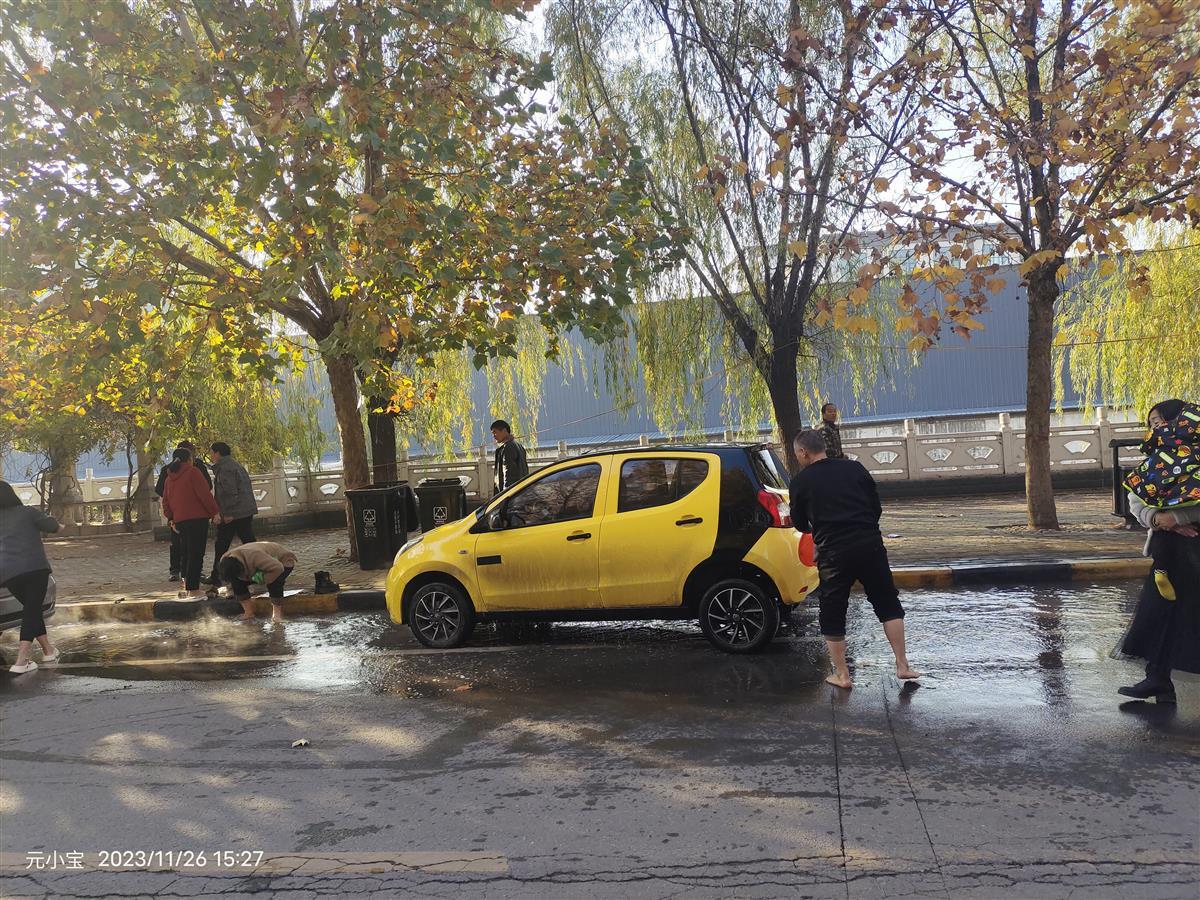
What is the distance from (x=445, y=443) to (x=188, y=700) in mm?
14452

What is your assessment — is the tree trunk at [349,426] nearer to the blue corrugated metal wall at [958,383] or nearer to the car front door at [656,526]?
the car front door at [656,526]

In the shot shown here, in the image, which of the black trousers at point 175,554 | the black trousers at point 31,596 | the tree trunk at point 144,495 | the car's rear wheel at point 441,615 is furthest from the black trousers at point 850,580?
the tree trunk at point 144,495

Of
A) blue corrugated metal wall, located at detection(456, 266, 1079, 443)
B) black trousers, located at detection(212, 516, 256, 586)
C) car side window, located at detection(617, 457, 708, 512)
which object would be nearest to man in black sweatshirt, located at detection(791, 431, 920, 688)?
car side window, located at detection(617, 457, 708, 512)

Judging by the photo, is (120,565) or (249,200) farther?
(120,565)

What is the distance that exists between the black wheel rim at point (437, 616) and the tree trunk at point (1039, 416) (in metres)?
8.36

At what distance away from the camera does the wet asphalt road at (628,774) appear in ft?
12.9

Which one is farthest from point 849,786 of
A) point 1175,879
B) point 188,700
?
point 188,700

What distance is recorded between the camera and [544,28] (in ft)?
54.5

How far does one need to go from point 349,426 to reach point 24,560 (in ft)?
22.3

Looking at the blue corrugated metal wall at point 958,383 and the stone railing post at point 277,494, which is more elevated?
the blue corrugated metal wall at point 958,383

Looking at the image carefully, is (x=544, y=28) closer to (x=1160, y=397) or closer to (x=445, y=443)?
(x=445, y=443)

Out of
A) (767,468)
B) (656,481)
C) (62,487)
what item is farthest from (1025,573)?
(62,487)

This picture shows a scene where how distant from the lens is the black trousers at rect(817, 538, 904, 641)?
20.5 ft

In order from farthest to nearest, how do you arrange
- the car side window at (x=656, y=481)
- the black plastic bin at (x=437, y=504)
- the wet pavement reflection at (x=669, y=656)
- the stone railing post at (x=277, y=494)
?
the stone railing post at (x=277, y=494) < the black plastic bin at (x=437, y=504) < the car side window at (x=656, y=481) < the wet pavement reflection at (x=669, y=656)
